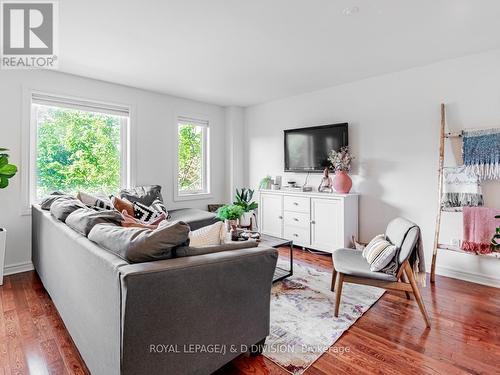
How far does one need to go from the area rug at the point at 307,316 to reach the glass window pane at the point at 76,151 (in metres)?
2.81

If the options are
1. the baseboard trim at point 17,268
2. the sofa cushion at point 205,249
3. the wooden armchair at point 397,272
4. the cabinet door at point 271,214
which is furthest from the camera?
the cabinet door at point 271,214

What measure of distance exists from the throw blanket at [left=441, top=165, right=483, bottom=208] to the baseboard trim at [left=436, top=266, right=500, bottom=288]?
0.74 meters

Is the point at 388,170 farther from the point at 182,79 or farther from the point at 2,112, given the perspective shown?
the point at 2,112

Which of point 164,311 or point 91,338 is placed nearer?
point 164,311

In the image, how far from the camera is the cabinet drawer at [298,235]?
3945 mm

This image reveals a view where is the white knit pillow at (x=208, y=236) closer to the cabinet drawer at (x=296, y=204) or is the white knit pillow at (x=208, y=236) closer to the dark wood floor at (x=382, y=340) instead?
the dark wood floor at (x=382, y=340)

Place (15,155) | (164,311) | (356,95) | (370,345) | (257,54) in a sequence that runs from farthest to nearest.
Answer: (356,95)
(15,155)
(257,54)
(370,345)
(164,311)

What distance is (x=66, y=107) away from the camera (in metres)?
3.52

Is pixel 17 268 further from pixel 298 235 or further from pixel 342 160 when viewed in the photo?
pixel 342 160

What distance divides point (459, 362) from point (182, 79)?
3.81 m

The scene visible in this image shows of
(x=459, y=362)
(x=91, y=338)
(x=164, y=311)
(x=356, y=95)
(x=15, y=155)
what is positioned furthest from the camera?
(x=356, y=95)

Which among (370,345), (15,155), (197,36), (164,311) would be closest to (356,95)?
(197,36)

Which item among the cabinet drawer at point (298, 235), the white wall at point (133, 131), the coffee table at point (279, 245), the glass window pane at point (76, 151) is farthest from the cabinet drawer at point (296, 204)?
the glass window pane at point (76, 151)

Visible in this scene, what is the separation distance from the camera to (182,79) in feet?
12.1
